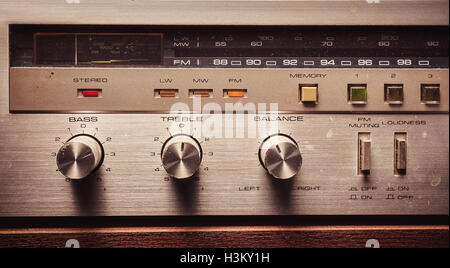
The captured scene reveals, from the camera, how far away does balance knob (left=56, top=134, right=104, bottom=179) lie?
1.54 feet

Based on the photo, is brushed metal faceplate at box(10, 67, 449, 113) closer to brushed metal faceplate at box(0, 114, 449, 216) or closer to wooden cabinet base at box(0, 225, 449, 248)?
brushed metal faceplate at box(0, 114, 449, 216)

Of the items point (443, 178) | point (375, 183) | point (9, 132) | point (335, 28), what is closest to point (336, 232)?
point (375, 183)

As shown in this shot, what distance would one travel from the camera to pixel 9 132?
0.52m

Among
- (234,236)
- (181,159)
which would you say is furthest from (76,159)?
(234,236)

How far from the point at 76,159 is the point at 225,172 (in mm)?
237

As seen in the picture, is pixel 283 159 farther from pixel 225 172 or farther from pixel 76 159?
pixel 76 159

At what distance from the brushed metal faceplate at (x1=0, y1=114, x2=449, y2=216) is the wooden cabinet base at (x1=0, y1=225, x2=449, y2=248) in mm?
32

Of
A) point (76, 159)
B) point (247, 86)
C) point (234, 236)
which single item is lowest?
point (234, 236)

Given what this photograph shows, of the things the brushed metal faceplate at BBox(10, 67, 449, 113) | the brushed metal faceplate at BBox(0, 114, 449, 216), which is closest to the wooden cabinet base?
the brushed metal faceplate at BBox(0, 114, 449, 216)

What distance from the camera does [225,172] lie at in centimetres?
53

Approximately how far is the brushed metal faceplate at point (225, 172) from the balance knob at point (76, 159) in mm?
46

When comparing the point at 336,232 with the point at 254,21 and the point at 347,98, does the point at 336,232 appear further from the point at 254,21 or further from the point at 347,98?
the point at 254,21

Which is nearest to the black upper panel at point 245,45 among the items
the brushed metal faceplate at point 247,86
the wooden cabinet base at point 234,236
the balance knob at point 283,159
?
the brushed metal faceplate at point 247,86

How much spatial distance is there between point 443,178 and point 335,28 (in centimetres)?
32
